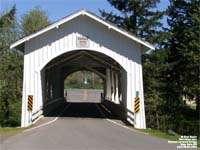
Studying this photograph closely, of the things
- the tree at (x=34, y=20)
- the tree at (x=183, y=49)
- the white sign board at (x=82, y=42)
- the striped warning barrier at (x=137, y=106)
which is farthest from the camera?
the tree at (x=34, y=20)

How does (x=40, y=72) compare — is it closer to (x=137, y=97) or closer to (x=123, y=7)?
(x=137, y=97)

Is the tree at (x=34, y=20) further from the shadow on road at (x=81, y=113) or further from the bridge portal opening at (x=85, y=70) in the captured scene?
the shadow on road at (x=81, y=113)

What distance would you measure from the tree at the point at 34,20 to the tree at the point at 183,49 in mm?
13834

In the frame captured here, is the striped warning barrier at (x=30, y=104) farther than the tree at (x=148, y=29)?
No

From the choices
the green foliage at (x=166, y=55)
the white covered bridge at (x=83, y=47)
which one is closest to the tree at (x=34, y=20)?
the green foliage at (x=166, y=55)

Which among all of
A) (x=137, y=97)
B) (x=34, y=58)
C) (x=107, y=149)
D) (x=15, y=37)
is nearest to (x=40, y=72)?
(x=34, y=58)

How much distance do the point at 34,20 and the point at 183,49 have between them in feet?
67.1

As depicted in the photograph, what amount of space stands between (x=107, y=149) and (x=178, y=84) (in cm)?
2811

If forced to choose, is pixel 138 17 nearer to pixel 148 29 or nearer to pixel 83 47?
pixel 148 29

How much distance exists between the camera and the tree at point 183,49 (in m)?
37.1

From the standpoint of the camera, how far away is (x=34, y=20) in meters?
53.5

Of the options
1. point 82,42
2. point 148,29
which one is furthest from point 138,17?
point 82,42

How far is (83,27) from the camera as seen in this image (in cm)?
2686

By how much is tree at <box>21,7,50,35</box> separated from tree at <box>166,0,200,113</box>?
1383 cm
